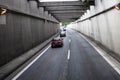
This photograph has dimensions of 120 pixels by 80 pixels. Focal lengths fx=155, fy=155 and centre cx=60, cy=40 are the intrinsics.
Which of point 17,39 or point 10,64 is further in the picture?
point 17,39

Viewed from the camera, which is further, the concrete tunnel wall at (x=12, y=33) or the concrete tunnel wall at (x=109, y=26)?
the concrete tunnel wall at (x=109, y=26)

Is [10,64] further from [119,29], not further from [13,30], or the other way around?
[119,29]

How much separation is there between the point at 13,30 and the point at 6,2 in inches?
103

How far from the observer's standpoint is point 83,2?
939 inches

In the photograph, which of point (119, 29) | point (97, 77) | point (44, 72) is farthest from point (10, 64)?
point (119, 29)

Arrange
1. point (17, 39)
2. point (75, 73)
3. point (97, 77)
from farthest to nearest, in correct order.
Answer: point (17, 39)
point (75, 73)
point (97, 77)

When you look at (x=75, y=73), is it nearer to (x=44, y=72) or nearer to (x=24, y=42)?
(x=44, y=72)

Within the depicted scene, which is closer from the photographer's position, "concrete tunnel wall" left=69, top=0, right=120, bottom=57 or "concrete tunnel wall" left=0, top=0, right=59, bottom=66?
"concrete tunnel wall" left=0, top=0, right=59, bottom=66

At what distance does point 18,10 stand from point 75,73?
8605mm

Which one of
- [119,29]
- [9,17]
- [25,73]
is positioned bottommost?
[25,73]

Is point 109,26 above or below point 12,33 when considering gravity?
above

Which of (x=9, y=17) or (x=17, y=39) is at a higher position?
(x=9, y=17)

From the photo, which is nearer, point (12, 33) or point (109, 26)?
point (12, 33)

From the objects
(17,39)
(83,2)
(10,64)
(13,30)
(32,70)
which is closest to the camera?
(32,70)
